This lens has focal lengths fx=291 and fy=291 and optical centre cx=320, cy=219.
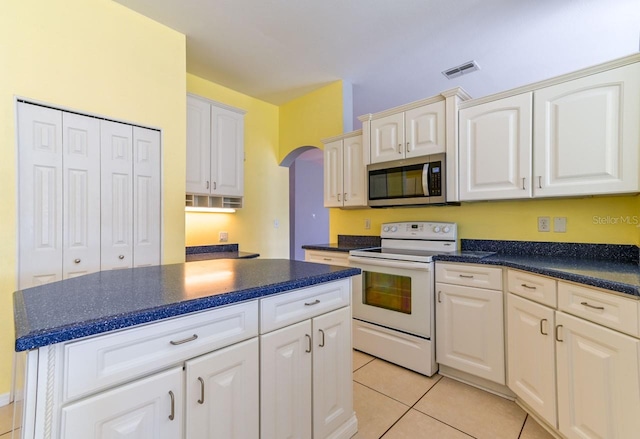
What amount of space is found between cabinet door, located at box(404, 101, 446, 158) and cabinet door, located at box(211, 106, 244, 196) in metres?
1.83

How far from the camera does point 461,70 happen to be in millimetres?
3096

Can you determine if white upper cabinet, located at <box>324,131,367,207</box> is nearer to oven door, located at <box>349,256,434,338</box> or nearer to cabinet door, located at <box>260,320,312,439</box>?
oven door, located at <box>349,256,434,338</box>

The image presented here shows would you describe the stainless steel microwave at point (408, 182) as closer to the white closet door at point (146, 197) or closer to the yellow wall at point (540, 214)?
the yellow wall at point (540, 214)

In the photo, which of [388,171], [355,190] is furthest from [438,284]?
[355,190]

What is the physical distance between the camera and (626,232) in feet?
6.38

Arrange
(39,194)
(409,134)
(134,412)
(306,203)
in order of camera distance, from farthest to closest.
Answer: (306,203)
(409,134)
(39,194)
(134,412)

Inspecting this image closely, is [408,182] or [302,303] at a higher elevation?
[408,182]

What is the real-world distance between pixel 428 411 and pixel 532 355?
2.34 ft

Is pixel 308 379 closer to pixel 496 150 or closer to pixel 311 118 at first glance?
pixel 496 150

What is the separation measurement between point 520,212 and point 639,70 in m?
1.08

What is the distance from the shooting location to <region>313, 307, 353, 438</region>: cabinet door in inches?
55.3

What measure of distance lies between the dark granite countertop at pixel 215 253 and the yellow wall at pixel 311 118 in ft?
4.93

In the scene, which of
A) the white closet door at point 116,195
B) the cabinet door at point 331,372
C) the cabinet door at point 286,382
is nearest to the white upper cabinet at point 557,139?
the cabinet door at point 331,372

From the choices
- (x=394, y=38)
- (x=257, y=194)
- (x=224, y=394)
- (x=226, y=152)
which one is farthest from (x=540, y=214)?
(x=257, y=194)
